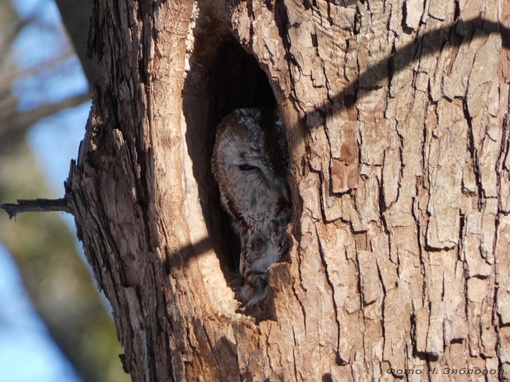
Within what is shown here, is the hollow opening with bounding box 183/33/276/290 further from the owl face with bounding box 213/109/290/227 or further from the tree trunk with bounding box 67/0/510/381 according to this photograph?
the tree trunk with bounding box 67/0/510/381

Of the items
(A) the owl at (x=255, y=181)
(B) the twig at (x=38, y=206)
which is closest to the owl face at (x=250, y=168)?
(A) the owl at (x=255, y=181)

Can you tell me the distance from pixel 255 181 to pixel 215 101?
1.19ft

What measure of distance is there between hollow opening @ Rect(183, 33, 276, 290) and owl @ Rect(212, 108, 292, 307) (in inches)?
2.1

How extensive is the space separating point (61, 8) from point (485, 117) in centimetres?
205

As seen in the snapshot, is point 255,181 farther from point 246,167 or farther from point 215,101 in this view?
point 215,101

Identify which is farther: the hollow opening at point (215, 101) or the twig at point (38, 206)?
the twig at point (38, 206)

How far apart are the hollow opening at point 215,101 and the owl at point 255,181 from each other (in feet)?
0.18

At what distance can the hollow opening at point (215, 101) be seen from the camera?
2.71 meters

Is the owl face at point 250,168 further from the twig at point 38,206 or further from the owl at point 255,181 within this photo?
the twig at point 38,206

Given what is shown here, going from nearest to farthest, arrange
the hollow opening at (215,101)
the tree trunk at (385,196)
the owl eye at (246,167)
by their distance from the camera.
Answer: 1. the tree trunk at (385,196)
2. the hollow opening at (215,101)
3. the owl eye at (246,167)

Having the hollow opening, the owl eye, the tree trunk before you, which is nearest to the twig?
the hollow opening

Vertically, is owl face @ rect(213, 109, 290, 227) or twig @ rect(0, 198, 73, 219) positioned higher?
owl face @ rect(213, 109, 290, 227)

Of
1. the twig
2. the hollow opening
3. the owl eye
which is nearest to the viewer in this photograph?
the hollow opening

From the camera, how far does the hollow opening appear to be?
271 cm
